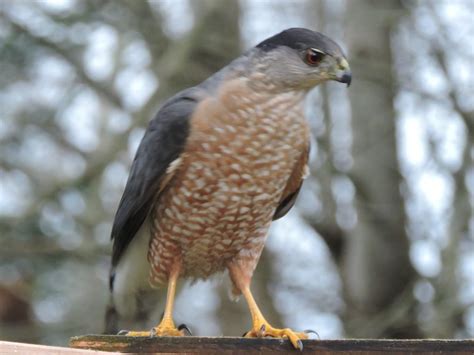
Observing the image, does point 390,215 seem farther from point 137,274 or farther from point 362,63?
point 137,274

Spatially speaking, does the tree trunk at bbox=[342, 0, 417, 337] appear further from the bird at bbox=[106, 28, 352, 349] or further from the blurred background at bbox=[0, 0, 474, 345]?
the bird at bbox=[106, 28, 352, 349]

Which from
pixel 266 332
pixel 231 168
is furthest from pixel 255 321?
Answer: pixel 231 168

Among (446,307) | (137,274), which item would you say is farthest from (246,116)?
(446,307)

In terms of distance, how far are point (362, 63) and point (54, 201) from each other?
255 centimetres

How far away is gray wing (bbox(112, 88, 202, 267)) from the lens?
383 cm

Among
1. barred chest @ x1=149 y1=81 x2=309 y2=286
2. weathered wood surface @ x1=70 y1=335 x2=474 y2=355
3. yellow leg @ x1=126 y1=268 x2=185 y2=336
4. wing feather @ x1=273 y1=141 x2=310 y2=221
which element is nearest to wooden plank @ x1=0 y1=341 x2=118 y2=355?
weathered wood surface @ x1=70 y1=335 x2=474 y2=355

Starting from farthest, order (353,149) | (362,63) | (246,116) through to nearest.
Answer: (353,149) < (362,63) < (246,116)

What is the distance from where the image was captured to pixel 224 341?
2.98 m

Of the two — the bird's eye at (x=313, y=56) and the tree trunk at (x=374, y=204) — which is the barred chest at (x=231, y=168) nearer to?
the bird's eye at (x=313, y=56)

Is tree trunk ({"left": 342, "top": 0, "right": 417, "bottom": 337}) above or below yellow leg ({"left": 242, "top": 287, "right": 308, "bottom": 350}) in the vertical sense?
below

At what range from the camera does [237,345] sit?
3.01 m

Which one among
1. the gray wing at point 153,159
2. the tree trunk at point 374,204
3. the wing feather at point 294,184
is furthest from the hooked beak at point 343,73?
the tree trunk at point 374,204

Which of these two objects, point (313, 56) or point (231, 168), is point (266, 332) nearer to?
point (231, 168)

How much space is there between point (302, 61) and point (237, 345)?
131 cm
